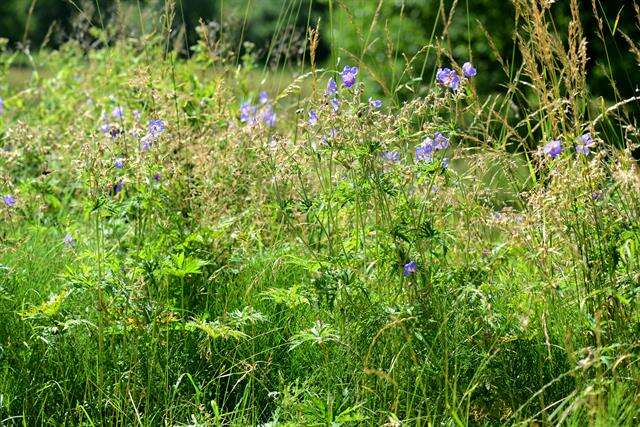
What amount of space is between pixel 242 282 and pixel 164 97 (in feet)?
2.96

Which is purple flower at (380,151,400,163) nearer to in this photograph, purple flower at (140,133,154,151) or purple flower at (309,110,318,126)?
purple flower at (309,110,318,126)

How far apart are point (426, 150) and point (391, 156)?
0.46ft

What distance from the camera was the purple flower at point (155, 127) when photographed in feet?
10.0

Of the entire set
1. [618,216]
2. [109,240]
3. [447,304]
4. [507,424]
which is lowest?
[109,240]

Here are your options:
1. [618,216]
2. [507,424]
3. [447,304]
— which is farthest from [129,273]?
[618,216]

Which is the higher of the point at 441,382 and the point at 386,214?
the point at 386,214

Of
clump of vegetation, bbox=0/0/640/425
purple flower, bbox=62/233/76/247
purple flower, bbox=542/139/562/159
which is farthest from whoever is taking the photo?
purple flower, bbox=62/233/76/247

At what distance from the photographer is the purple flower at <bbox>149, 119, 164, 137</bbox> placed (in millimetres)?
3062

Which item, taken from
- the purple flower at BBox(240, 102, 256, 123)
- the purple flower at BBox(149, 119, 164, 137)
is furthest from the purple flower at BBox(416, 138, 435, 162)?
the purple flower at BBox(240, 102, 256, 123)

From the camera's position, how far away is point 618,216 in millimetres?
2744

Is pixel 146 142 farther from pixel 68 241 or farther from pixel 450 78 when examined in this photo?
pixel 450 78

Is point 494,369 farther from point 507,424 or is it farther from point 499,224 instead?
point 499,224

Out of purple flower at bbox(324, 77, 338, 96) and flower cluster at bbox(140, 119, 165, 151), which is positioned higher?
purple flower at bbox(324, 77, 338, 96)

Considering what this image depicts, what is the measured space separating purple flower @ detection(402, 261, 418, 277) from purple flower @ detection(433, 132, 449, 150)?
33cm
